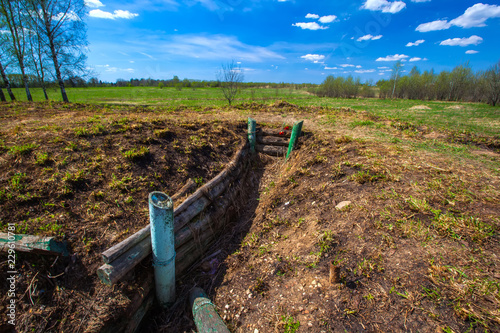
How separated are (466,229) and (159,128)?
6.53 metres

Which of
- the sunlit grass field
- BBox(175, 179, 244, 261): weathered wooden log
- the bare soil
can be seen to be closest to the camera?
the bare soil

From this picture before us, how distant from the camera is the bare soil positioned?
7.34ft

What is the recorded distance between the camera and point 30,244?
2562mm

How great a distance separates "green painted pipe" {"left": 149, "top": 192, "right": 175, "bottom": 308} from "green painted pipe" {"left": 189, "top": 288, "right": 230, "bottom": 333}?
0.37 meters

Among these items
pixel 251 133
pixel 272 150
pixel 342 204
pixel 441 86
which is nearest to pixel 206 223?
pixel 342 204

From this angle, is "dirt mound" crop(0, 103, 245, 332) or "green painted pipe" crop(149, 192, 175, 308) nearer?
"green painted pipe" crop(149, 192, 175, 308)

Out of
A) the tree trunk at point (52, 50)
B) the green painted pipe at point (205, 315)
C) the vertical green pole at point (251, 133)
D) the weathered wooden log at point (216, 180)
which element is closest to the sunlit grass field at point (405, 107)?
the tree trunk at point (52, 50)

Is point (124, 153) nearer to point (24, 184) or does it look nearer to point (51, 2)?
point (24, 184)

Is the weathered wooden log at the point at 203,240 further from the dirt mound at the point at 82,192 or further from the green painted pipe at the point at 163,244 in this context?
the dirt mound at the point at 82,192

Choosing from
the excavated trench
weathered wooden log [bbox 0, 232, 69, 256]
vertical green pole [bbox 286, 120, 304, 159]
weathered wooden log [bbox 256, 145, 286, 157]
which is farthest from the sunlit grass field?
weathered wooden log [bbox 0, 232, 69, 256]

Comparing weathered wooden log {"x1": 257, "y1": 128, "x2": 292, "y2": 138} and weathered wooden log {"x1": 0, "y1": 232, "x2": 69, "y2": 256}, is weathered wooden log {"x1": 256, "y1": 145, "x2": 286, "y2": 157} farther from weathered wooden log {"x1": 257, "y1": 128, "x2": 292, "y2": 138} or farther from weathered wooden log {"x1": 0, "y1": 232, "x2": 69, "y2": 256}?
weathered wooden log {"x1": 0, "y1": 232, "x2": 69, "y2": 256}

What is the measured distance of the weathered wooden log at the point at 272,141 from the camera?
7.84 meters

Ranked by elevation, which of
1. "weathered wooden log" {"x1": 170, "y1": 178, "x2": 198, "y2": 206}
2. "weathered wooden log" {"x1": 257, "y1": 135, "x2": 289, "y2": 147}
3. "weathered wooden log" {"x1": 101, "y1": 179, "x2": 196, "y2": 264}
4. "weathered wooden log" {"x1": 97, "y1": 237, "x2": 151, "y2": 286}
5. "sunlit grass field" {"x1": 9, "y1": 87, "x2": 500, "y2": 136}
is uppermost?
"sunlit grass field" {"x1": 9, "y1": 87, "x2": 500, "y2": 136}

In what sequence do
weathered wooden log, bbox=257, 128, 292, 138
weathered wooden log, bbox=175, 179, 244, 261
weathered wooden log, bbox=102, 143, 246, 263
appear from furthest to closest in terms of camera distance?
weathered wooden log, bbox=257, 128, 292, 138, weathered wooden log, bbox=175, 179, 244, 261, weathered wooden log, bbox=102, 143, 246, 263
